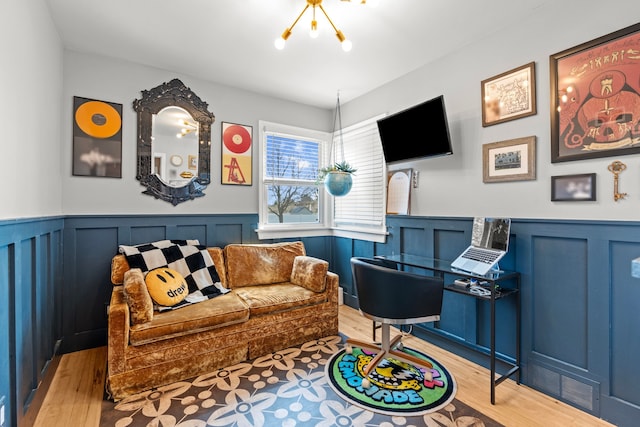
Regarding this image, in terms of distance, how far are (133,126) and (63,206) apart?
894 millimetres

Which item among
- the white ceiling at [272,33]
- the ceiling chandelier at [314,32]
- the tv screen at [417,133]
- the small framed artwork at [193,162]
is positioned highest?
the white ceiling at [272,33]

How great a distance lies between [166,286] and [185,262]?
1.17ft

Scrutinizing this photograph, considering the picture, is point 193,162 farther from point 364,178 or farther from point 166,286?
point 364,178

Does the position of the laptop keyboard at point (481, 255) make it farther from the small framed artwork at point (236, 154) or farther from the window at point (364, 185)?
the small framed artwork at point (236, 154)

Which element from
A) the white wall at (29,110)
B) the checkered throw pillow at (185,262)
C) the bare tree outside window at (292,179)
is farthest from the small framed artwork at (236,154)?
the white wall at (29,110)

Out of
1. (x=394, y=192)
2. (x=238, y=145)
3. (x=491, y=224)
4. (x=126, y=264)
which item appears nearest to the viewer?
(x=491, y=224)

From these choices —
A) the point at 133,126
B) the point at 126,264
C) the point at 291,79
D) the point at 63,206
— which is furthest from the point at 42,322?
the point at 291,79

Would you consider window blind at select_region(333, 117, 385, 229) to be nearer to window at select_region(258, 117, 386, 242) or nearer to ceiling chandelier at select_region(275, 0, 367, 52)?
window at select_region(258, 117, 386, 242)

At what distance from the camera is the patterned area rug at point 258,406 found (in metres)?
1.70

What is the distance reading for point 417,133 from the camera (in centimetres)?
265

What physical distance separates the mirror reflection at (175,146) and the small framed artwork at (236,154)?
0.98 feet

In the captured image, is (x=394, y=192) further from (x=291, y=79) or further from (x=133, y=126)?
(x=133, y=126)

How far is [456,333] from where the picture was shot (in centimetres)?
256

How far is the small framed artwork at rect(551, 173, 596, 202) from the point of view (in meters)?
1.81
